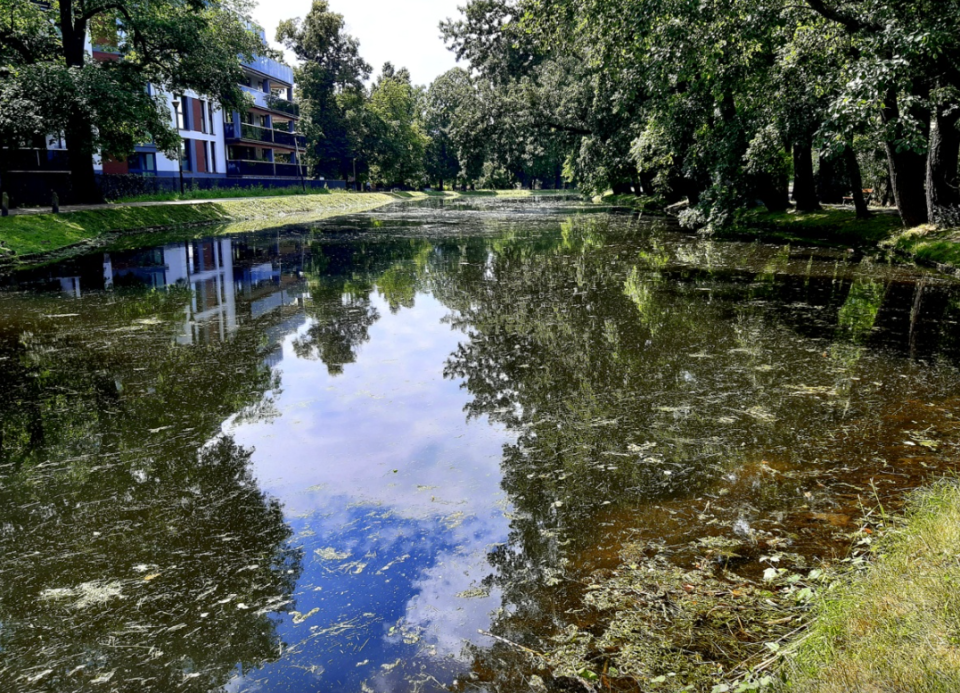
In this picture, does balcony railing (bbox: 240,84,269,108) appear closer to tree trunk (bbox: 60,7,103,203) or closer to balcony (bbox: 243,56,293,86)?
balcony (bbox: 243,56,293,86)

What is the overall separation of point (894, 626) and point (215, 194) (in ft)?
143

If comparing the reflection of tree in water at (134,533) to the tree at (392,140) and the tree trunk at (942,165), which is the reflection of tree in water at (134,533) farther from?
the tree at (392,140)

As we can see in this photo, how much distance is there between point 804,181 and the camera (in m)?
24.6

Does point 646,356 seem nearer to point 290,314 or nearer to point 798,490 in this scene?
point 798,490

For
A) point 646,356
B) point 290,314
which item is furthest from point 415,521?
point 290,314

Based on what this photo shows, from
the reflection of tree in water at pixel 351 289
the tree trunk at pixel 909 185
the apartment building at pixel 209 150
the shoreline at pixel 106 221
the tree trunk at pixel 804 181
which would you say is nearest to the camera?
the reflection of tree in water at pixel 351 289

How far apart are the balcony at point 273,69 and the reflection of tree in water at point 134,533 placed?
5702cm

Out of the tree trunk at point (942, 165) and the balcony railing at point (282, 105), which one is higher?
the balcony railing at point (282, 105)

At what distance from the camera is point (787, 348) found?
344 inches

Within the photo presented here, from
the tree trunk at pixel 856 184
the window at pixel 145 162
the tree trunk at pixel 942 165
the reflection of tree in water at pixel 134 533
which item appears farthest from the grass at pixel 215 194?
the tree trunk at pixel 942 165

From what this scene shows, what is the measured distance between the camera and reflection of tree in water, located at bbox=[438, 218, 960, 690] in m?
4.24

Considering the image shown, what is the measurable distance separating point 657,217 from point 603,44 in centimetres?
1787

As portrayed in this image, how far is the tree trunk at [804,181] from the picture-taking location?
24203 mm

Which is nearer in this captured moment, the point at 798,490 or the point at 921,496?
the point at 921,496
